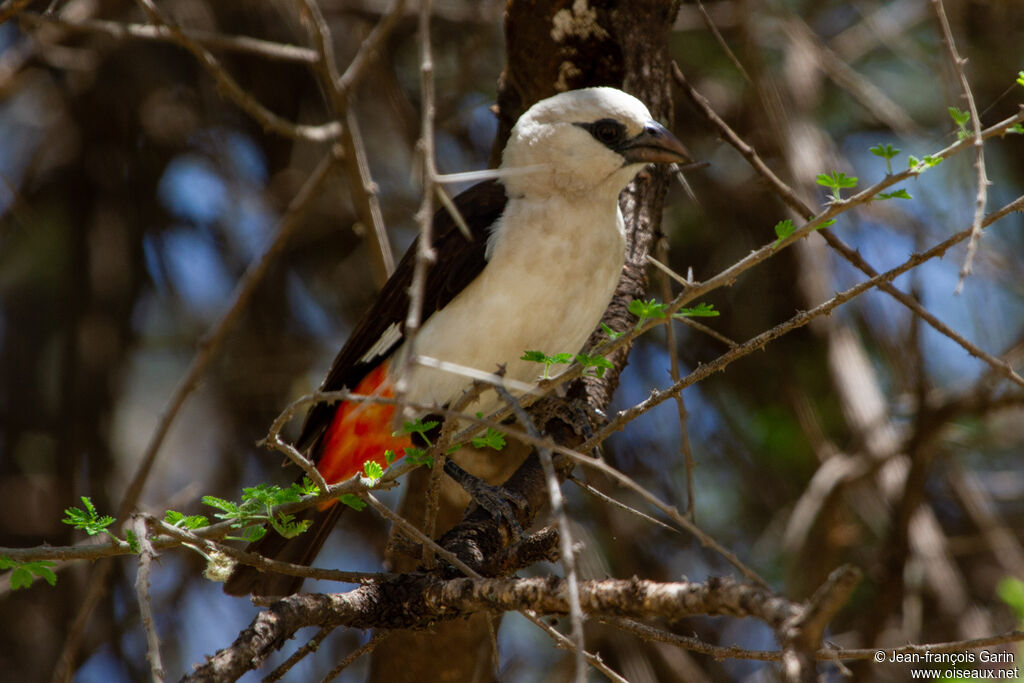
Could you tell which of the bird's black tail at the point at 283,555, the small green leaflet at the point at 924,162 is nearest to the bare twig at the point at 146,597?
the bird's black tail at the point at 283,555

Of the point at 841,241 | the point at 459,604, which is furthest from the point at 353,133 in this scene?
the point at 459,604

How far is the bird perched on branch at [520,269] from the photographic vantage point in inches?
104

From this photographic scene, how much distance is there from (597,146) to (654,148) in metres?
0.16

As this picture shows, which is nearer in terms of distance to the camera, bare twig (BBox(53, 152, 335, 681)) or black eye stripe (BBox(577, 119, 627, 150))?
bare twig (BBox(53, 152, 335, 681))

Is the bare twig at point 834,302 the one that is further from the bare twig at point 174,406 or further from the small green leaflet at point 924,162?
the bare twig at point 174,406

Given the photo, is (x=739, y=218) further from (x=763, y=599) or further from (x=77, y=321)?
(x=763, y=599)

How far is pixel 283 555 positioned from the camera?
3086 mm

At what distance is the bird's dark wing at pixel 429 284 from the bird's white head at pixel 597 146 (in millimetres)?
124

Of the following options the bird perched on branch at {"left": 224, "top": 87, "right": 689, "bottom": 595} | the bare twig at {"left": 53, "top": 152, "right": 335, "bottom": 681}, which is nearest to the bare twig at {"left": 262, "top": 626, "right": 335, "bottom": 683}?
the bird perched on branch at {"left": 224, "top": 87, "right": 689, "bottom": 595}

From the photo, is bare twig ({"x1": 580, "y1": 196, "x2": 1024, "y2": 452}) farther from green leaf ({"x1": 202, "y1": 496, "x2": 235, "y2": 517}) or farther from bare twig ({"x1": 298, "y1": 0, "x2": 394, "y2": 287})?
bare twig ({"x1": 298, "y1": 0, "x2": 394, "y2": 287})

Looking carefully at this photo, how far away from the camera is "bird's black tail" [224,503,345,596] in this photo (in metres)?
2.94

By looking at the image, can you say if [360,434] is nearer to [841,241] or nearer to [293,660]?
[293,660]

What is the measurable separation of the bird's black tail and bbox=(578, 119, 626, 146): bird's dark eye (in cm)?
134

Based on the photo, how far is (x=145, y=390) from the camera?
17.0ft
